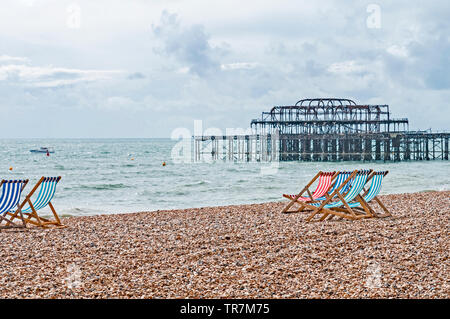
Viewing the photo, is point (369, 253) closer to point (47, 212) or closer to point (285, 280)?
point (285, 280)

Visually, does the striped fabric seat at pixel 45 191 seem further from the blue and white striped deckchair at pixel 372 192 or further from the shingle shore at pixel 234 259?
the blue and white striped deckchair at pixel 372 192

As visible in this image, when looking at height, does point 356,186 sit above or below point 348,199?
above

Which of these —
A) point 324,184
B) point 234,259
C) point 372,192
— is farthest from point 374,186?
point 234,259

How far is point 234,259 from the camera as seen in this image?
5.42 meters

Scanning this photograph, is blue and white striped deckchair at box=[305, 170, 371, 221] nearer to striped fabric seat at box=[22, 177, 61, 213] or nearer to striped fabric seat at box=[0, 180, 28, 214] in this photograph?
striped fabric seat at box=[22, 177, 61, 213]

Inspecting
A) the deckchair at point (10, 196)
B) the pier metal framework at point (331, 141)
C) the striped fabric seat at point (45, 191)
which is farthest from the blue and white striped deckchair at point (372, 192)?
the pier metal framework at point (331, 141)

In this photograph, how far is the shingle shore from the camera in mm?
4363

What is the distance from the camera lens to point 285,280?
4594 millimetres

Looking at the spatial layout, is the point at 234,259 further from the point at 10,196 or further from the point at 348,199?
the point at 10,196

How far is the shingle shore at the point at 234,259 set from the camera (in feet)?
14.3

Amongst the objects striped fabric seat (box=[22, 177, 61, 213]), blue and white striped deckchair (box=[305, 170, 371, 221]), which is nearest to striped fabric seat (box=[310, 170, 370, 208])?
blue and white striped deckchair (box=[305, 170, 371, 221])

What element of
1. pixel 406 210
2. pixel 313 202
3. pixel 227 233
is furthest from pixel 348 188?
pixel 227 233
